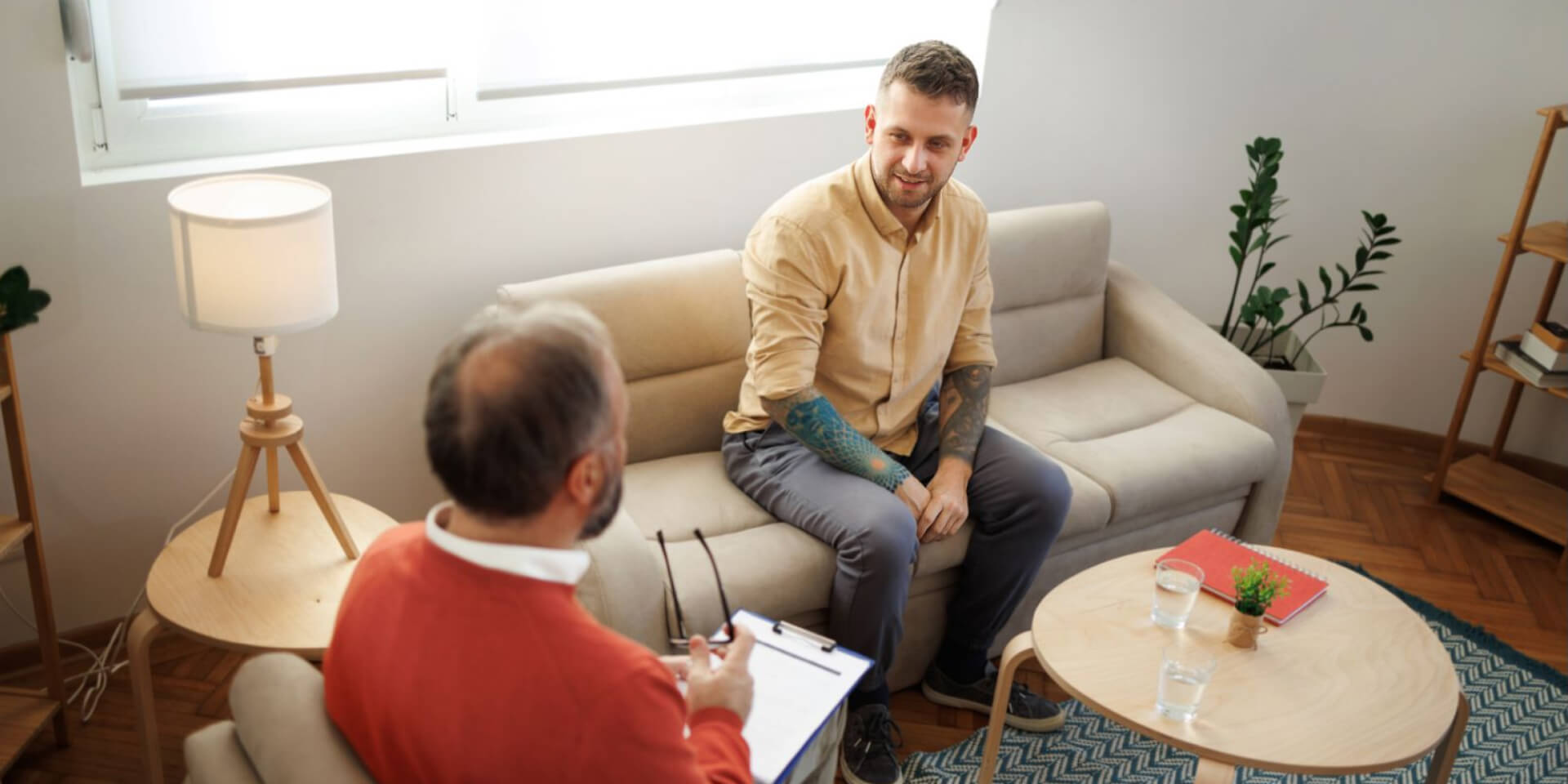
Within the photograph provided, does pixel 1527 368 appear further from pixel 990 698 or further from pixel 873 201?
pixel 873 201

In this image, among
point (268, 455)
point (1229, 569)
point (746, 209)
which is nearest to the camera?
point (268, 455)

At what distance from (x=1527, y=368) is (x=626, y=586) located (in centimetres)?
284

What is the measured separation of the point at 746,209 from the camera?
3416 millimetres

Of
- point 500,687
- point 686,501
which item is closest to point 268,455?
point 686,501

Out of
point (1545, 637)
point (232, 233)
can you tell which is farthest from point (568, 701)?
point (1545, 637)

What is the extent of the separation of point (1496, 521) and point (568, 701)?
139 inches

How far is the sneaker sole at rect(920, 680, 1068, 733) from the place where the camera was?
283 cm

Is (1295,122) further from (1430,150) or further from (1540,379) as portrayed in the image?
(1540,379)

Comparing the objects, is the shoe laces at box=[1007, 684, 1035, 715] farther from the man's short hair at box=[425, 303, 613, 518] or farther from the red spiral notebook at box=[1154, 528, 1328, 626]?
the man's short hair at box=[425, 303, 613, 518]

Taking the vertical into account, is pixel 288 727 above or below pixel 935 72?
below

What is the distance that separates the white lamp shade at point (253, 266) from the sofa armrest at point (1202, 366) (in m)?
2.23

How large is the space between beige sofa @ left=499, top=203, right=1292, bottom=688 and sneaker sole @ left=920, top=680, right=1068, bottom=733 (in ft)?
0.22

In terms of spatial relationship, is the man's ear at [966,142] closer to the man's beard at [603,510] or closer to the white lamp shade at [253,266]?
the white lamp shade at [253,266]

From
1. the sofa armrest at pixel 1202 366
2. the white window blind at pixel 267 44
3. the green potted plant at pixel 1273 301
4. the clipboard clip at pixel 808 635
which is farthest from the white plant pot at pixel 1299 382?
the white window blind at pixel 267 44
